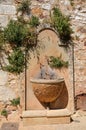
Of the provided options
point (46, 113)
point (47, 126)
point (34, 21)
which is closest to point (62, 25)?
point (34, 21)

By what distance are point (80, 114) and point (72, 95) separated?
1.51ft

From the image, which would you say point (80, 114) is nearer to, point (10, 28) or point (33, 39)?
point (33, 39)

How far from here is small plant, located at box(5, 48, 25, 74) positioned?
7242mm

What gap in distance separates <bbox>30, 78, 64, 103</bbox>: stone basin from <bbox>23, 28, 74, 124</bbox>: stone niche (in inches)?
9.7

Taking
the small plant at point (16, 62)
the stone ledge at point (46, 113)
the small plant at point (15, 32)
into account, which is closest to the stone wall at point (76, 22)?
the small plant at point (15, 32)

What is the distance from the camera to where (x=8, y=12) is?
732 centimetres

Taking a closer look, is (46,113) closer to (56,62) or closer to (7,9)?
(56,62)

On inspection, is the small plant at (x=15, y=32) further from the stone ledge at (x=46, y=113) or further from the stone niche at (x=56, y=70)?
the stone ledge at (x=46, y=113)

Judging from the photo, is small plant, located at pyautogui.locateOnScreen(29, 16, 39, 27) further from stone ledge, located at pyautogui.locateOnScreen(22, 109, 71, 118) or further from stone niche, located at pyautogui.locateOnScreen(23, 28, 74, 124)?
stone ledge, located at pyautogui.locateOnScreen(22, 109, 71, 118)

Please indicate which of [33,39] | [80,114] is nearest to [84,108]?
[80,114]

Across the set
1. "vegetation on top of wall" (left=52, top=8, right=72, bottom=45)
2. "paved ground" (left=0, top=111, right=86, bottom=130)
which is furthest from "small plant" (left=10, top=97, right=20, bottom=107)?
"vegetation on top of wall" (left=52, top=8, right=72, bottom=45)

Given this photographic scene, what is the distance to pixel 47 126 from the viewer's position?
21.2ft

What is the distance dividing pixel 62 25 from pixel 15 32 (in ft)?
3.40

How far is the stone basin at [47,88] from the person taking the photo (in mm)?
6859
